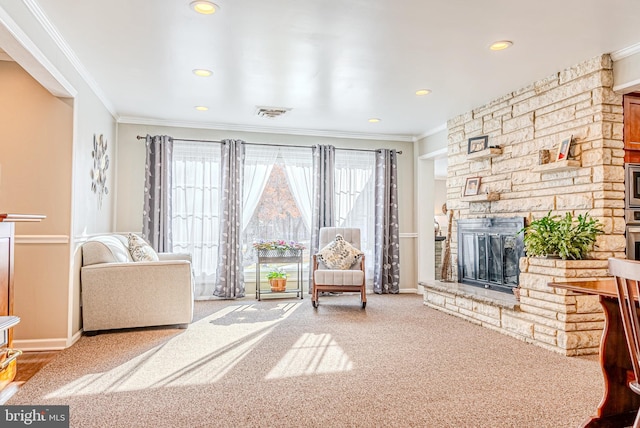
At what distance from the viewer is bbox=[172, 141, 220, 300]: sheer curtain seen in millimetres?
5977

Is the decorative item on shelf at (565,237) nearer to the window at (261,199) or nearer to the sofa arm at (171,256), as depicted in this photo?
the window at (261,199)

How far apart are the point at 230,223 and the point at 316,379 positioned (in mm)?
3493

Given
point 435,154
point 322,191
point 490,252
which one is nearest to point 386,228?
point 322,191

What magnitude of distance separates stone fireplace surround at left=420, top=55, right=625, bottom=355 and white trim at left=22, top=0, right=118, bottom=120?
4.12 m

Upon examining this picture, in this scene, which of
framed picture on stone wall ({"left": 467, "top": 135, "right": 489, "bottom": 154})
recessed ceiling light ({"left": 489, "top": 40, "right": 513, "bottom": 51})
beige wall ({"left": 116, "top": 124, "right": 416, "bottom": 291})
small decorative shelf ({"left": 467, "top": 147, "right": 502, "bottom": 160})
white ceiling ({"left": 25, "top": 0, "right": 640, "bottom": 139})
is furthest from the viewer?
beige wall ({"left": 116, "top": 124, "right": 416, "bottom": 291})

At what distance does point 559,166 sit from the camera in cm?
377

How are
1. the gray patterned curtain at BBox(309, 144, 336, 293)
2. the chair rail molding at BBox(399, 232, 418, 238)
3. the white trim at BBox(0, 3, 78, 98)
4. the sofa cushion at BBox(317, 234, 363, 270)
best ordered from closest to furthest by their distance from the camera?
the white trim at BBox(0, 3, 78, 98) → the sofa cushion at BBox(317, 234, 363, 270) → the gray patterned curtain at BBox(309, 144, 336, 293) → the chair rail molding at BBox(399, 232, 418, 238)

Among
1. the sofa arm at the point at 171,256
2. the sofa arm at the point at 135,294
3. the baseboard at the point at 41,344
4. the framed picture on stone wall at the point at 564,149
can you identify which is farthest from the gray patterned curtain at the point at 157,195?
the framed picture on stone wall at the point at 564,149

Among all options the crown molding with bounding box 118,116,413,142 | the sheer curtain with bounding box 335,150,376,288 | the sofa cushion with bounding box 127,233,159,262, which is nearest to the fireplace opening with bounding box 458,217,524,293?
the sheer curtain with bounding box 335,150,376,288

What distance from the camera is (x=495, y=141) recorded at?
4887 mm

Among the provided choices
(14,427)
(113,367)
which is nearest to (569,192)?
(113,367)

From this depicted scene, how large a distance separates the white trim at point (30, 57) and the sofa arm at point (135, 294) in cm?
158

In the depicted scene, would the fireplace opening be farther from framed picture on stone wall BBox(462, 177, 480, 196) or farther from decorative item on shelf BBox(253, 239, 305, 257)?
decorative item on shelf BBox(253, 239, 305, 257)

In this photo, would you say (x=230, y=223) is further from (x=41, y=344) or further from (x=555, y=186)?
(x=555, y=186)
